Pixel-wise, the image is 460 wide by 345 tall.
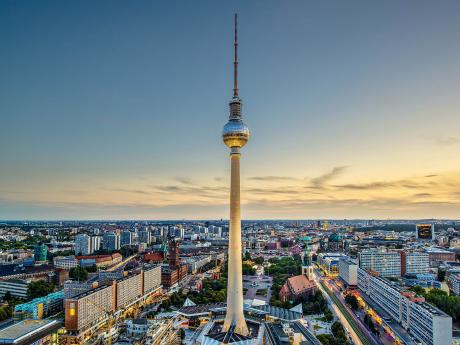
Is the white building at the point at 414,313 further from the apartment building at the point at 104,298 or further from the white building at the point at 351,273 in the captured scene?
the apartment building at the point at 104,298

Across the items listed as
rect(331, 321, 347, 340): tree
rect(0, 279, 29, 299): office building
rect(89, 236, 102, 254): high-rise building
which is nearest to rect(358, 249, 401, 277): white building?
rect(331, 321, 347, 340): tree

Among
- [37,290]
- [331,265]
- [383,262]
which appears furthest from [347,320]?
[37,290]

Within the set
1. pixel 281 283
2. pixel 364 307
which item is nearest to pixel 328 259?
pixel 281 283

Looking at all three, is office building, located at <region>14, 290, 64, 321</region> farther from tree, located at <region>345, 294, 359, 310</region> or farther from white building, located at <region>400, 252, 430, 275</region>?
white building, located at <region>400, 252, 430, 275</region>

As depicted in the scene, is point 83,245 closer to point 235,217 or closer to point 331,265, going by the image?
point 331,265

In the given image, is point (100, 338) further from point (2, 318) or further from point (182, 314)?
point (2, 318)

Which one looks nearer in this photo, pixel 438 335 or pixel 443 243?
pixel 438 335

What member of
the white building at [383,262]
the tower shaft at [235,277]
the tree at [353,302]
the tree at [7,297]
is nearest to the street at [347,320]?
the tree at [353,302]
